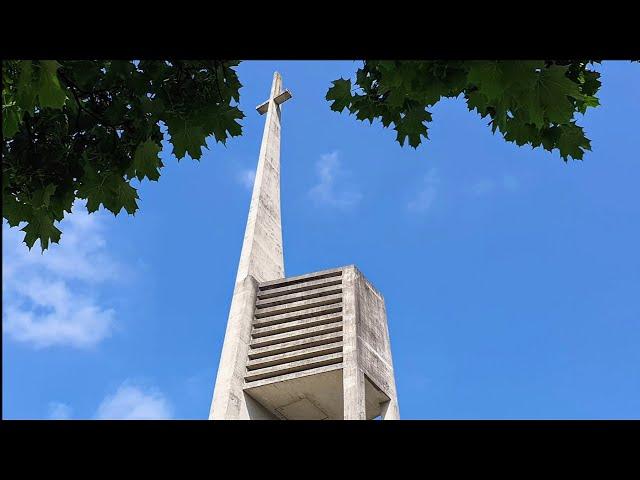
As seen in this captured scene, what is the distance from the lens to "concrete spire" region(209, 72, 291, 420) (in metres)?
17.1

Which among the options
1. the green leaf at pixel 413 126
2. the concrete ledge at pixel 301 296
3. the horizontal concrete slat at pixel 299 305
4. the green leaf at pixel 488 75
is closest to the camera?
the green leaf at pixel 488 75

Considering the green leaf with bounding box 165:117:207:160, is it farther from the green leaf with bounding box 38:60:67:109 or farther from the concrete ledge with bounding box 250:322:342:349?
the concrete ledge with bounding box 250:322:342:349

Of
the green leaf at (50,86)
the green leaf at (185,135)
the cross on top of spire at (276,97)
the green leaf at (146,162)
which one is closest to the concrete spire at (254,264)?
the cross on top of spire at (276,97)

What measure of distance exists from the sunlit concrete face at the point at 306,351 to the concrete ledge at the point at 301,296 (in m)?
0.03

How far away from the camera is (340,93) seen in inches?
202

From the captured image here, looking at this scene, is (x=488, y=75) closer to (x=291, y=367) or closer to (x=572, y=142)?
(x=572, y=142)

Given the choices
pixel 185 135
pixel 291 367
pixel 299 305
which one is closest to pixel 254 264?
pixel 299 305

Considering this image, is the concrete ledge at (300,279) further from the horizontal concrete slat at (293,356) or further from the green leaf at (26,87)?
the green leaf at (26,87)

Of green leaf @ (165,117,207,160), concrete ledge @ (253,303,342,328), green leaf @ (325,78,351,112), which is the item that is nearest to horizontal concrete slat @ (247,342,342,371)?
concrete ledge @ (253,303,342,328)

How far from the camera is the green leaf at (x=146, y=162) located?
4.66 m

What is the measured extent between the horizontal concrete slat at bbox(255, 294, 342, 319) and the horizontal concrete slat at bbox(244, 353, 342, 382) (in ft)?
5.69

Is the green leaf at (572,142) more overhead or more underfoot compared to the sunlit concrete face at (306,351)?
more underfoot
